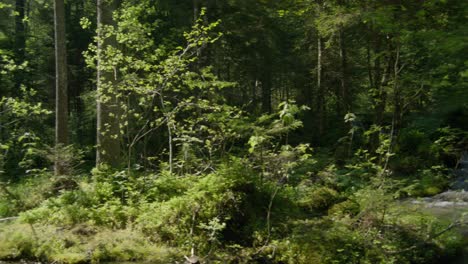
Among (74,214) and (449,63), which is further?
(74,214)

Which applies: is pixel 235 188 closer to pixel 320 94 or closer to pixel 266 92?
pixel 320 94

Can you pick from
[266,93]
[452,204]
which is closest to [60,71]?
[452,204]

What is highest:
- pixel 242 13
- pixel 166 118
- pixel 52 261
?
pixel 242 13

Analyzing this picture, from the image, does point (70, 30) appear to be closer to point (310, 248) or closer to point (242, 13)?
point (242, 13)

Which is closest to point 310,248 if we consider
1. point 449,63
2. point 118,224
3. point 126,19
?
point 118,224

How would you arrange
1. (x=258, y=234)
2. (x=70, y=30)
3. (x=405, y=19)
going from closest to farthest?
(x=405, y=19) → (x=258, y=234) → (x=70, y=30)

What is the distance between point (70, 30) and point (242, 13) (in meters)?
10.6

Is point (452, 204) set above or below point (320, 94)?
below

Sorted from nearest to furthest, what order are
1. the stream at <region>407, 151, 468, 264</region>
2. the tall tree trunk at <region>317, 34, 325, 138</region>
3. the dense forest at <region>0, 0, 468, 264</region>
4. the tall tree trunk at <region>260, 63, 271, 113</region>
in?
the dense forest at <region>0, 0, 468, 264</region> < the stream at <region>407, 151, 468, 264</region> < the tall tree trunk at <region>317, 34, 325, 138</region> < the tall tree trunk at <region>260, 63, 271, 113</region>

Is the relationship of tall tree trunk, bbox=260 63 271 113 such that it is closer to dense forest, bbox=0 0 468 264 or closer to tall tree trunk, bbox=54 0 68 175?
dense forest, bbox=0 0 468 264

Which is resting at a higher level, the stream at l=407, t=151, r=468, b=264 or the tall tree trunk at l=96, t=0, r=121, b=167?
the tall tree trunk at l=96, t=0, r=121, b=167

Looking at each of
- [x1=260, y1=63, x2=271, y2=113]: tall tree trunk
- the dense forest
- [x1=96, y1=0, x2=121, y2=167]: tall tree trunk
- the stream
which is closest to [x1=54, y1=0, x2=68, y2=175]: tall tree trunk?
the dense forest

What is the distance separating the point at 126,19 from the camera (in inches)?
409

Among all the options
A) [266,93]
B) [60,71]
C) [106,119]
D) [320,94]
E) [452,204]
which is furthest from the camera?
[266,93]
